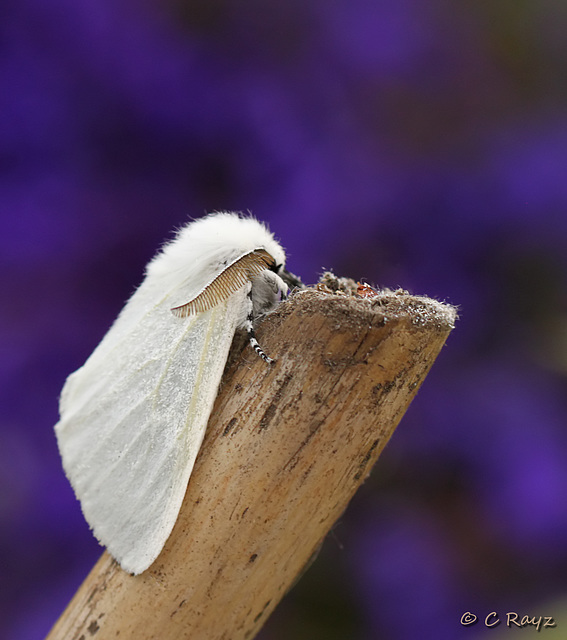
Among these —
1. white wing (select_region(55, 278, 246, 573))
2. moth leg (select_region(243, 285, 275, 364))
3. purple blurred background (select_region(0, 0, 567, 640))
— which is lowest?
white wing (select_region(55, 278, 246, 573))

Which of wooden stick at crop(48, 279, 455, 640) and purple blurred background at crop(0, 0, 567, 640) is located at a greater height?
purple blurred background at crop(0, 0, 567, 640)

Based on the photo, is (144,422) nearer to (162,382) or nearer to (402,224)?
(162,382)

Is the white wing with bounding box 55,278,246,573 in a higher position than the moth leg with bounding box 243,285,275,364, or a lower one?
lower

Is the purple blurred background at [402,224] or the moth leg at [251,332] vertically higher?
the purple blurred background at [402,224]

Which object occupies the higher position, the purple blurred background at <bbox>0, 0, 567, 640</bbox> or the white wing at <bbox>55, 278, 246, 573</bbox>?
the purple blurred background at <bbox>0, 0, 567, 640</bbox>

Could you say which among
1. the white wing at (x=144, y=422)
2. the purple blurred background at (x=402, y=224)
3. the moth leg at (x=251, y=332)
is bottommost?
the white wing at (x=144, y=422)

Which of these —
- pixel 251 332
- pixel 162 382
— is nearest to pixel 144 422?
pixel 162 382
